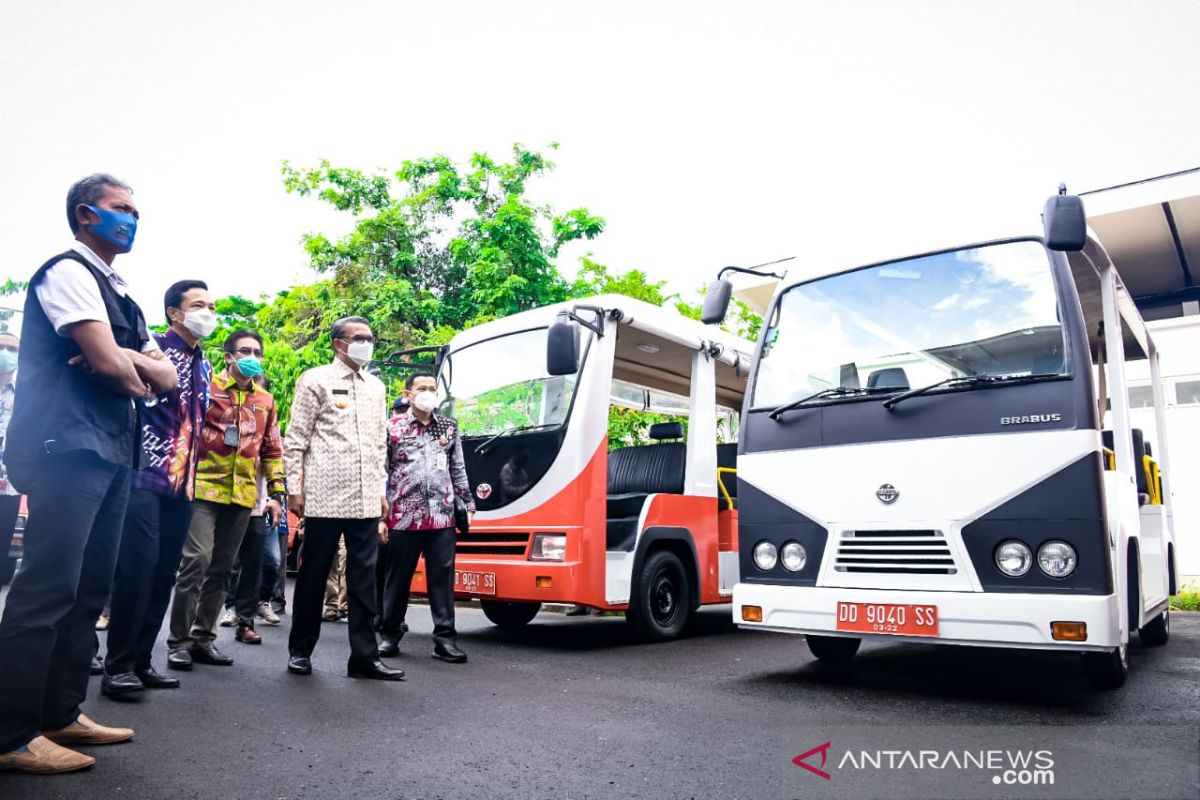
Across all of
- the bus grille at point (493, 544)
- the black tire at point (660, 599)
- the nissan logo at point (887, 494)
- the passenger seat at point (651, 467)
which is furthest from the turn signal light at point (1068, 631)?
the passenger seat at point (651, 467)

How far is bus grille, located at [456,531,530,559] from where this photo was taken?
22.7ft

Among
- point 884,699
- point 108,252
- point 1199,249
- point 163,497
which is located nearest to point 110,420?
point 108,252

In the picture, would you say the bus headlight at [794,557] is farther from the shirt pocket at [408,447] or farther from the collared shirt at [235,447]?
the collared shirt at [235,447]

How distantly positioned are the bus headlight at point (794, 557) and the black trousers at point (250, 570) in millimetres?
3636

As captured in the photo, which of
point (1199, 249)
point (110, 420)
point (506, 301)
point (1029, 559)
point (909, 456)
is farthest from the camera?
point (506, 301)

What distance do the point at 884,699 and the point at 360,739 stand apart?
2.80 m

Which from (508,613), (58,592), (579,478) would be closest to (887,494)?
(579,478)

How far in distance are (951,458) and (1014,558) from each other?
1.91ft

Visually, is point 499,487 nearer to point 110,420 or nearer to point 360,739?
point 360,739

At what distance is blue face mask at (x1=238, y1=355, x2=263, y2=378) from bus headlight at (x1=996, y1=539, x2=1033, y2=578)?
4409 mm

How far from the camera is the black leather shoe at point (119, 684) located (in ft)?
14.7

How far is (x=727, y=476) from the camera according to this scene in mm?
8828

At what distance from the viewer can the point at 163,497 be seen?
4.64 meters
